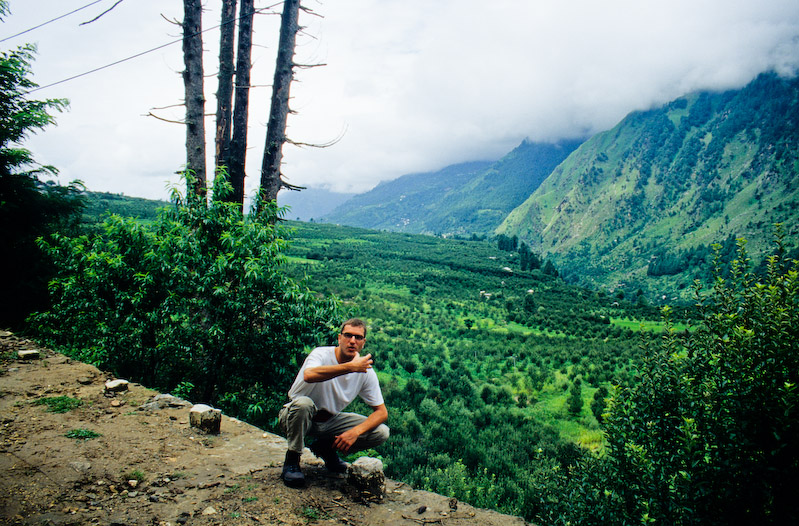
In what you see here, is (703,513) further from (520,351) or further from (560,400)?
(520,351)

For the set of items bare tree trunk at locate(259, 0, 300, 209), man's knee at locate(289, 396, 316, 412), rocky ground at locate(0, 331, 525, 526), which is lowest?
rocky ground at locate(0, 331, 525, 526)

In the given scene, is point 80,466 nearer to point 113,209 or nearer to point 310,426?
point 310,426

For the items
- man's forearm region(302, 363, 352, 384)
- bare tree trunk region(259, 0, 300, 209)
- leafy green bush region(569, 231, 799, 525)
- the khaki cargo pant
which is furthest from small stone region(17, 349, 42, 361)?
leafy green bush region(569, 231, 799, 525)

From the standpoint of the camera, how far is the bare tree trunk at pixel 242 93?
6953mm

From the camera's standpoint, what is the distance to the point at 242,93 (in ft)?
23.0

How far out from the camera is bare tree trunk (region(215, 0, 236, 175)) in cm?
715

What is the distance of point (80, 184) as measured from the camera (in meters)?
9.58

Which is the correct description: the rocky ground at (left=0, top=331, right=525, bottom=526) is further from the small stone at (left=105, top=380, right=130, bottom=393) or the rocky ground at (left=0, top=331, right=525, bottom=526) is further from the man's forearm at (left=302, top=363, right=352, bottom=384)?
the man's forearm at (left=302, top=363, right=352, bottom=384)

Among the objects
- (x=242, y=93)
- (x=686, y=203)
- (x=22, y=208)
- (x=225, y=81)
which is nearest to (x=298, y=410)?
(x=242, y=93)

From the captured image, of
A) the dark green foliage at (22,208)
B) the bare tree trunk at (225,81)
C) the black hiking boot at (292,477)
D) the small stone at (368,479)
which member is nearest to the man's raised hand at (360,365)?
the small stone at (368,479)

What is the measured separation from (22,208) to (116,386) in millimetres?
6996

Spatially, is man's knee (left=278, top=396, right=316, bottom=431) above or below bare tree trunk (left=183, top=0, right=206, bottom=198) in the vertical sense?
A: below

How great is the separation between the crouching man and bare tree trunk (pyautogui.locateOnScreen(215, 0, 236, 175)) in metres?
5.22

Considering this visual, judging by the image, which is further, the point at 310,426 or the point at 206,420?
the point at 206,420
